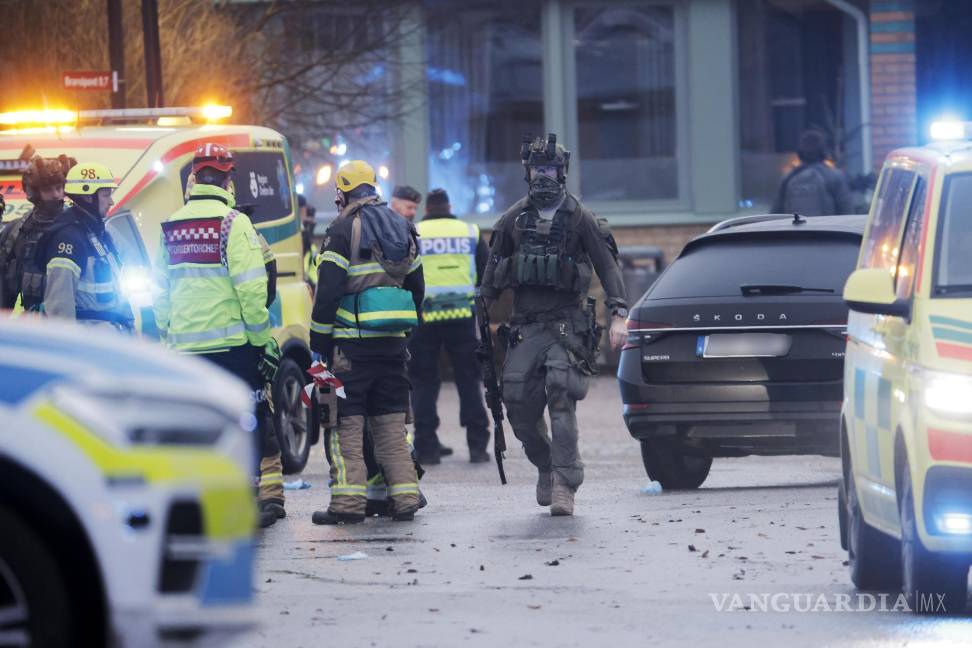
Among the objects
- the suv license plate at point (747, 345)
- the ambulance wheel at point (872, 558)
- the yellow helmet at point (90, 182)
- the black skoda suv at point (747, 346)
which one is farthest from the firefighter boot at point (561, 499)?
the ambulance wheel at point (872, 558)

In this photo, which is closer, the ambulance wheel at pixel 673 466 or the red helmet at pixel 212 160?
the red helmet at pixel 212 160

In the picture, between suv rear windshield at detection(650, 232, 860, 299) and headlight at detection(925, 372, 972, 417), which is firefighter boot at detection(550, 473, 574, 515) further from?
headlight at detection(925, 372, 972, 417)

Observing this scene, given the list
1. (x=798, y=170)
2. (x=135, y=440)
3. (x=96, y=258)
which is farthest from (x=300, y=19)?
(x=135, y=440)

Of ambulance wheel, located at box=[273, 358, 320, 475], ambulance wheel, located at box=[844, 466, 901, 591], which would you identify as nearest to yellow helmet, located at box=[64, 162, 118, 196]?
ambulance wheel, located at box=[273, 358, 320, 475]

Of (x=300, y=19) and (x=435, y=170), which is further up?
(x=300, y=19)

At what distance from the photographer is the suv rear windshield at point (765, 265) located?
1159 cm

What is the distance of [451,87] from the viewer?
2562 centimetres

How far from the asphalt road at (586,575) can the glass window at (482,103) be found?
13.0 m

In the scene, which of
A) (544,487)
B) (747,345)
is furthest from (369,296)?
(747,345)

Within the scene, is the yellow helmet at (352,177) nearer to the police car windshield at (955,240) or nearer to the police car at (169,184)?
the police car at (169,184)

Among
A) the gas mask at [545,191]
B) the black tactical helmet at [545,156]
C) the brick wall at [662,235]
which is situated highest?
the black tactical helmet at [545,156]

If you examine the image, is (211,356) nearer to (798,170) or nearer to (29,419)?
(29,419)

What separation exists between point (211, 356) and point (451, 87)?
1544cm

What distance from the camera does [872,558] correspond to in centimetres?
799
